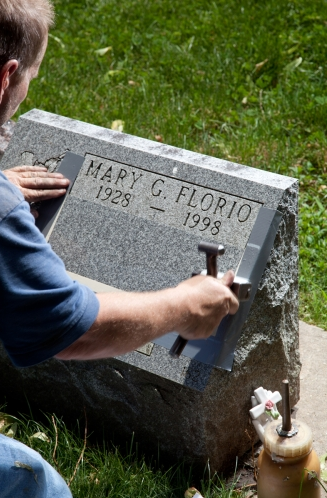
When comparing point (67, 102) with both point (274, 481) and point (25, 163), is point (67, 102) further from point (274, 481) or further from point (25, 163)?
point (274, 481)

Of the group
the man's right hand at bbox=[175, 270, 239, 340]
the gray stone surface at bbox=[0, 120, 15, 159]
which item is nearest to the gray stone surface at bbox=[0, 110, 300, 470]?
the man's right hand at bbox=[175, 270, 239, 340]

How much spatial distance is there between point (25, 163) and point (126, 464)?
48.3 inches

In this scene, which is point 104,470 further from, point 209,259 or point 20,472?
point 209,259

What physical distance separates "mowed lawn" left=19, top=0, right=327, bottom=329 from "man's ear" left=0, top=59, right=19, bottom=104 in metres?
2.05

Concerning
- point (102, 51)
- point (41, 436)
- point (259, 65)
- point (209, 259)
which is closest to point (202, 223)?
point (209, 259)

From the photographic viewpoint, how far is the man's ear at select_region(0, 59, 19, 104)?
1666mm

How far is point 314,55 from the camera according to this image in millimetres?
5039

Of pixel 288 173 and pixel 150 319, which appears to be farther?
pixel 288 173

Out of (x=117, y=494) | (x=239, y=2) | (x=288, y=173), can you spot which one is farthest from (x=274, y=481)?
(x=239, y=2)

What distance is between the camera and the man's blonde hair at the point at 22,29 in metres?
1.59

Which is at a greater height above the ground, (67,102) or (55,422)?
(67,102)

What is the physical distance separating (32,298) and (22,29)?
2.15ft

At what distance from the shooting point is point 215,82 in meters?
4.85

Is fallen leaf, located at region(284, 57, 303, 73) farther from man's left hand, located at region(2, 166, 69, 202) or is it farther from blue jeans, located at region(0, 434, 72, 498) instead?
blue jeans, located at region(0, 434, 72, 498)
